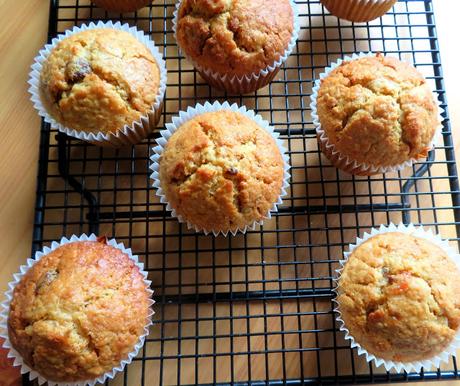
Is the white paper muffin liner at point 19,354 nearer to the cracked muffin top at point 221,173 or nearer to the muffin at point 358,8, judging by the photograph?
the cracked muffin top at point 221,173

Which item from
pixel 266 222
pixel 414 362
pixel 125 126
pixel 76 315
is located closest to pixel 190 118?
pixel 125 126

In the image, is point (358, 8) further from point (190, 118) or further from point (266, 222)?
point (266, 222)

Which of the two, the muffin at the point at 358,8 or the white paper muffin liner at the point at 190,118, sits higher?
the muffin at the point at 358,8

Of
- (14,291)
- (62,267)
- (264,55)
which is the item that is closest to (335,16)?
(264,55)

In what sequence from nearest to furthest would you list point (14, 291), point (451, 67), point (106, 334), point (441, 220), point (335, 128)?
point (106, 334) → point (14, 291) → point (335, 128) → point (441, 220) → point (451, 67)

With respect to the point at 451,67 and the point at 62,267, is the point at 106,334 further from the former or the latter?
the point at 451,67

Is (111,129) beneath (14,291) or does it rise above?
above

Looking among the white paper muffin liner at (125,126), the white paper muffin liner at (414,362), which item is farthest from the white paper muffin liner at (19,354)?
the white paper muffin liner at (414,362)
